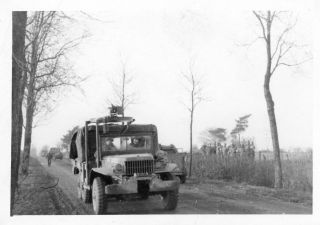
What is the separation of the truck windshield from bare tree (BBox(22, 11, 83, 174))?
119 inches

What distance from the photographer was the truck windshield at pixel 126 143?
40.7 feet

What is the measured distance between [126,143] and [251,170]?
23.0 ft

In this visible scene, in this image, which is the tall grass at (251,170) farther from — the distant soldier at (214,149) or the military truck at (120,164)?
the military truck at (120,164)

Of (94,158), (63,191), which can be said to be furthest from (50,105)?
(94,158)

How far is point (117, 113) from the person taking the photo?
12.4m

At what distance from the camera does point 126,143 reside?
12539 mm

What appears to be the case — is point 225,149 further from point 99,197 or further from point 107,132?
point 99,197

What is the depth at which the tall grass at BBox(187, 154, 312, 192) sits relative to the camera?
14.6 m

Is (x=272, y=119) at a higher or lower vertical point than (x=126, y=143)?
higher

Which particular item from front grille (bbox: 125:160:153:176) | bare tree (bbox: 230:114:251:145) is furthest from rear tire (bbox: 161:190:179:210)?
bare tree (bbox: 230:114:251:145)

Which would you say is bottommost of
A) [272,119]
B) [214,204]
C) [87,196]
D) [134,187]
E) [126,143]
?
[214,204]

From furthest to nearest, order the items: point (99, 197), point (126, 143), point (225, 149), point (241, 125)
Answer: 1. point (225, 149)
2. point (241, 125)
3. point (126, 143)
4. point (99, 197)

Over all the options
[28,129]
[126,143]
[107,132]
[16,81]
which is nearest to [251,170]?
[126,143]

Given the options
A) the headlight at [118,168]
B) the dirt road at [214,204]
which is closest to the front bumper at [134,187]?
the headlight at [118,168]
